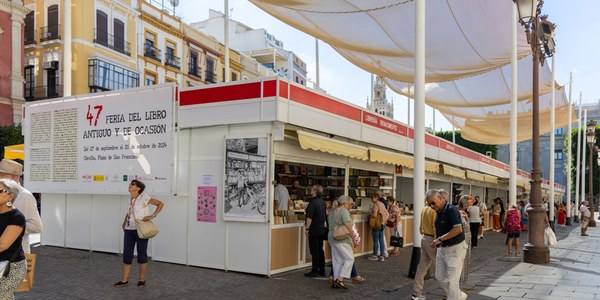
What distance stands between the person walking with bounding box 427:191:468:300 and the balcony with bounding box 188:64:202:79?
3727cm

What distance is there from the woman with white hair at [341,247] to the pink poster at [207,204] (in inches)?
101

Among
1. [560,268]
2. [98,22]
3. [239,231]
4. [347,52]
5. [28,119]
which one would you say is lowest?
[560,268]

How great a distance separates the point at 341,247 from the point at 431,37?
6.44 m

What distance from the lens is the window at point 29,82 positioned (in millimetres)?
32875

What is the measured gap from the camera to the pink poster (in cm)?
984

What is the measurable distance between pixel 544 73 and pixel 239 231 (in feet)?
49.1

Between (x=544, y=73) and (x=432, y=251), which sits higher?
(x=544, y=73)

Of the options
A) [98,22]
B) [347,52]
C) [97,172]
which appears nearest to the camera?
[97,172]

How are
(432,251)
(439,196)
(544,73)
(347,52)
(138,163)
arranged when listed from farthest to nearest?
(544,73), (347,52), (138,163), (432,251), (439,196)

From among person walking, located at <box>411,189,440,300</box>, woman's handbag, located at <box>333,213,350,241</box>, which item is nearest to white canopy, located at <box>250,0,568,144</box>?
woman's handbag, located at <box>333,213,350,241</box>

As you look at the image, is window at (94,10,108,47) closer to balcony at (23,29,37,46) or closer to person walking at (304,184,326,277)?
balcony at (23,29,37,46)

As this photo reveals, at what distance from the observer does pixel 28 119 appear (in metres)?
12.5

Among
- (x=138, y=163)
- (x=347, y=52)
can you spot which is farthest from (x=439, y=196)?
(x=347, y=52)

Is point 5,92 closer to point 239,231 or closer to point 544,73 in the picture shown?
point 239,231
